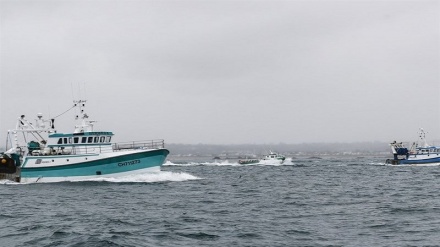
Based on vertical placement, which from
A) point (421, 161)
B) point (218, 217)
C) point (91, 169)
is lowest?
point (421, 161)

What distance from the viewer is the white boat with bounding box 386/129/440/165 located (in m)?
99.0

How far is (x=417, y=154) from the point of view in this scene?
10069 cm

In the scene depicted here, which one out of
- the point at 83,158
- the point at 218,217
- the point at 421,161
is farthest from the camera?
the point at 421,161

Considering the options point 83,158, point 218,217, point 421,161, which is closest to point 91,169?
point 83,158

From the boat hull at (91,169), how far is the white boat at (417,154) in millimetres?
70315

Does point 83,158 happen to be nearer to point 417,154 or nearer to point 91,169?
point 91,169

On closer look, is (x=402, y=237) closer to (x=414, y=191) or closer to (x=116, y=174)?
(x=414, y=191)

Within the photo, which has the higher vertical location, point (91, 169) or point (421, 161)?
point (91, 169)

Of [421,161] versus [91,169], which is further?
[421,161]

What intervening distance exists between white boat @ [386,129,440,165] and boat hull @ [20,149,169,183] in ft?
231

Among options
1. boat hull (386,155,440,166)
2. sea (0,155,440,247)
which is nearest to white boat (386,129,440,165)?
boat hull (386,155,440,166)

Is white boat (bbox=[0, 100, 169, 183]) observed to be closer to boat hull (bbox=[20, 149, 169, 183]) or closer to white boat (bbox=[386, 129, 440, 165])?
boat hull (bbox=[20, 149, 169, 183])

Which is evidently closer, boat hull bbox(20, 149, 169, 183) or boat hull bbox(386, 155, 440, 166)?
boat hull bbox(20, 149, 169, 183)

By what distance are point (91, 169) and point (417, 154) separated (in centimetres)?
7613
